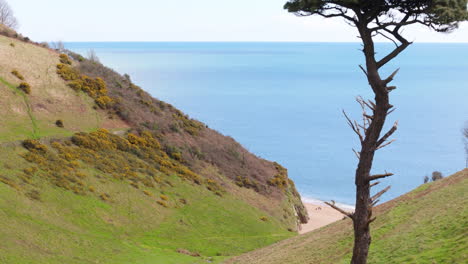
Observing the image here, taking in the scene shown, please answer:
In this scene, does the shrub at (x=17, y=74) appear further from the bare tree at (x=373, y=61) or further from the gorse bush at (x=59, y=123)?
the bare tree at (x=373, y=61)

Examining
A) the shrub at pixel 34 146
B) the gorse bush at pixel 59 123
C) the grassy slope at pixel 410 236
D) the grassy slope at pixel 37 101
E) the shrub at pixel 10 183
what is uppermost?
the grassy slope at pixel 37 101

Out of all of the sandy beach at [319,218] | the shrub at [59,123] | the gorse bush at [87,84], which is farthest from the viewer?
the sandy beach at [319,218]

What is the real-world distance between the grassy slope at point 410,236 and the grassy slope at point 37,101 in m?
26.9

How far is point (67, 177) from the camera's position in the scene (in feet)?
140

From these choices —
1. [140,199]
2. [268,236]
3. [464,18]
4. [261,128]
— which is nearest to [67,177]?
[140,199]

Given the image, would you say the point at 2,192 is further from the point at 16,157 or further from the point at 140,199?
the point at 140,199

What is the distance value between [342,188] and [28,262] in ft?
310

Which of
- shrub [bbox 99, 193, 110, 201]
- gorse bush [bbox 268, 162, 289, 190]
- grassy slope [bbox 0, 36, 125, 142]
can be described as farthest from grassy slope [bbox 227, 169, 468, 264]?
gorse bush [bbox 268, 162, 289, 190]

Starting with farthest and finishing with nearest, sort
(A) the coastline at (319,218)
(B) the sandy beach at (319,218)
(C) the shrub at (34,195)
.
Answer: (B) the sandy beach at (319,218)
(A) the coastline at (319,218)
(C) the shrub at (34,195)

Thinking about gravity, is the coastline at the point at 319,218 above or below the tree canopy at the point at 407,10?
below

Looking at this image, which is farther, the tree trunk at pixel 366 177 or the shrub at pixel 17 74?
the shrub at pixel 17 74

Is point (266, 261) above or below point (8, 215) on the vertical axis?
below

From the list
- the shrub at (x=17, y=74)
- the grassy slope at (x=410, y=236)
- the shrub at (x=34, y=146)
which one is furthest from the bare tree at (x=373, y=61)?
the shrub at (x=17, y=74)

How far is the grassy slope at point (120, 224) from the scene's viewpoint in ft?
102
